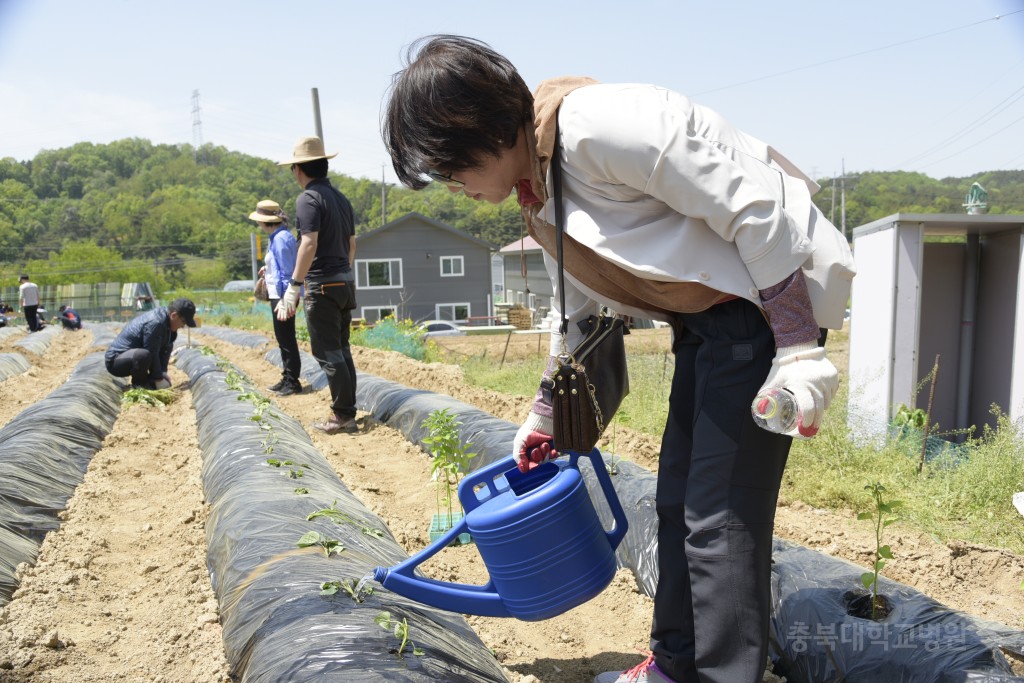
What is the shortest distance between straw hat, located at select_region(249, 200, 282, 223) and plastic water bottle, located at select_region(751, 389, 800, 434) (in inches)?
231

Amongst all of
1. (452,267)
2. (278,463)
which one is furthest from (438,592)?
(452,267)

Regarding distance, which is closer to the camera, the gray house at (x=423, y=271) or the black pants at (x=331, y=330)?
the black pants at (x=331, y=330)

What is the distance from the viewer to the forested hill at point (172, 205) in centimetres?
1431

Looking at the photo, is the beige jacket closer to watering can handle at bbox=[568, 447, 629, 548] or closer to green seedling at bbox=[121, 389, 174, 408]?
watering can handle at bbox=[568, 447, 629, 548]

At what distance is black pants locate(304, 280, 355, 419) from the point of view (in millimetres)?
4898

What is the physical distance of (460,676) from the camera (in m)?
1.65

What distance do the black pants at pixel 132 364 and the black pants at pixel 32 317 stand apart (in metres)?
14.5

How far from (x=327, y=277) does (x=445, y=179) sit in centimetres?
355

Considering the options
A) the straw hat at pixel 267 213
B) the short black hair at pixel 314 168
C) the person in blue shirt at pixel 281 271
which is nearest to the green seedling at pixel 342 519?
the short black hair at pixel 314 168

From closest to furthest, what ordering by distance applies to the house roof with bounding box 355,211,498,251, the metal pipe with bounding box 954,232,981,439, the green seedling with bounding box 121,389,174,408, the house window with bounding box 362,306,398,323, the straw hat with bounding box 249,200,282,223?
1. the metal pipe with bounding box 954,232,981,439
2. the straw hat with bounding box 249,200,282,223
3. the green seedling with bounding box 121,389,174,408
4. the house roof with bounding box 355,211,498,251
5. the house window with bounding box 362,306,398,323

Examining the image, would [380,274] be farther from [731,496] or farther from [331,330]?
[731,496]

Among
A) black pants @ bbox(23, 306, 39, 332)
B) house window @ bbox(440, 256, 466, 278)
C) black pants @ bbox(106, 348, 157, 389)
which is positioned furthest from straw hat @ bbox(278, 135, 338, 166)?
house window @ bbox(440, 256, 466, 278)

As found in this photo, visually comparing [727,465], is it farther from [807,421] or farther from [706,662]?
[706,662]

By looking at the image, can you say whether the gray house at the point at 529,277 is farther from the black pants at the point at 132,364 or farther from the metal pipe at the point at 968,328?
the metal pipe at the point at 968,328
